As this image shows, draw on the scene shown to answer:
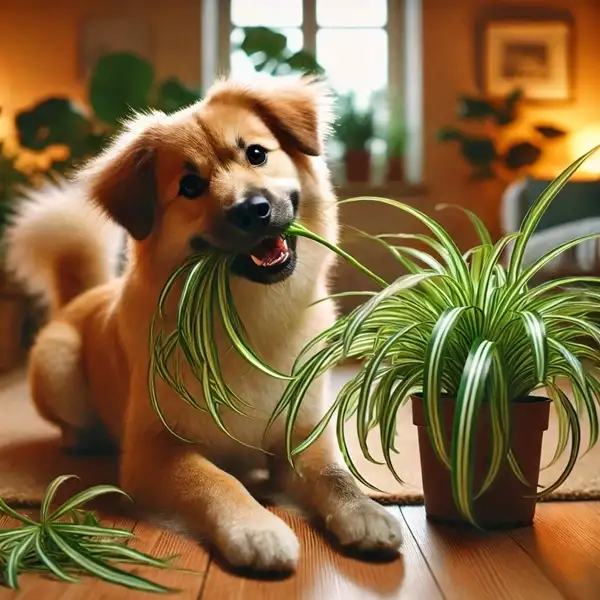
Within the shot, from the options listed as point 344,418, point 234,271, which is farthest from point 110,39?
point 344,418

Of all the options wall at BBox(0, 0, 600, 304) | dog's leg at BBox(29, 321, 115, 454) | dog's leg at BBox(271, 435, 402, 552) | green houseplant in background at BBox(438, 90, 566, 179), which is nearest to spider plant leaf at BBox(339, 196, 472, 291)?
dog's leg at BBox(271, 435, 402, 552)

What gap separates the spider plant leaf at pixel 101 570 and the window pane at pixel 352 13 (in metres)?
4.83

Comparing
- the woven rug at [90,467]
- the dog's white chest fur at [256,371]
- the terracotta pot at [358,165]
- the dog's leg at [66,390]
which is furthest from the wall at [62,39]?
the dog's white chest fur at [256,371]

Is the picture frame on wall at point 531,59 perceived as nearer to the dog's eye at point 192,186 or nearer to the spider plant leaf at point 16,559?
the dog's eye at point 192,186

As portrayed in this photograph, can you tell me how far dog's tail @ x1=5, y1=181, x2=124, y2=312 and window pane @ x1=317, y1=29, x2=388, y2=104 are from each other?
3.47 metres

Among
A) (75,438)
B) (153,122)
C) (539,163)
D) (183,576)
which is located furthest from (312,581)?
(539,163)

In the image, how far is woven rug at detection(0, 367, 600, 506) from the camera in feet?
4.79

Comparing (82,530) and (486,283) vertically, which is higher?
(486,283)

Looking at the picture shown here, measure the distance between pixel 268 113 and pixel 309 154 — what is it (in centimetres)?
11

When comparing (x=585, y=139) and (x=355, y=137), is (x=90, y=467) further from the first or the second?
(x=585, y=139)

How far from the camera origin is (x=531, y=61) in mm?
5230

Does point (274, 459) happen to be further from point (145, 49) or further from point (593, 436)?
point (145, 49)

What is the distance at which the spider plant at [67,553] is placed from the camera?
40.0 inches

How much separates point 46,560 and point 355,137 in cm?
436
